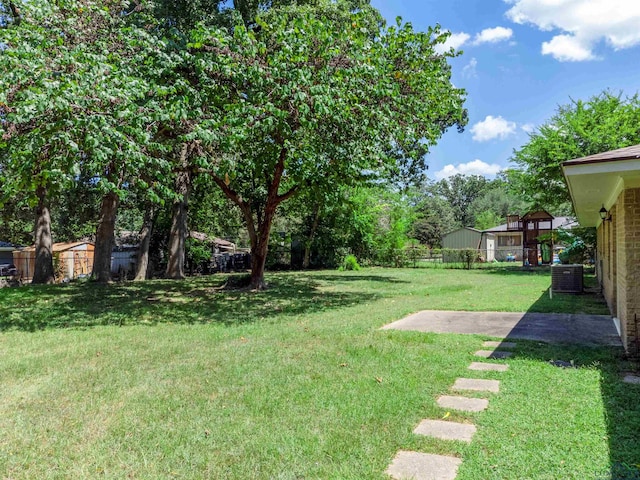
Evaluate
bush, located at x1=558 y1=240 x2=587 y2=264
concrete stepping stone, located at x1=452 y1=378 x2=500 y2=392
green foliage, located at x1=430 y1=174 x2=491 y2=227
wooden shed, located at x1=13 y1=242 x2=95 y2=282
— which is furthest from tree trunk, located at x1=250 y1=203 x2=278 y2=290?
green foliage, located at x1=430 y1=174 x2=491 y2=227

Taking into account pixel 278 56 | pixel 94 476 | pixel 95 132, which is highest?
pixel 278 56

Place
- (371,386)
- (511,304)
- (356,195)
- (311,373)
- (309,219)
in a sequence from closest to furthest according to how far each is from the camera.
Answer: (371,386)
(311,373)
(511,304)
(356,195)
(309,219)

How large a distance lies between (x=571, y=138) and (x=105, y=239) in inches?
772

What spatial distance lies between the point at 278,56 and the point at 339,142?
2355mm

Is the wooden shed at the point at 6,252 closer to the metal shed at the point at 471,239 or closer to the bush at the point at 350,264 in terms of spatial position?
the bush at the point at 350,264

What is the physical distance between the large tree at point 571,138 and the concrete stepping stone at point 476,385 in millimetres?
15248

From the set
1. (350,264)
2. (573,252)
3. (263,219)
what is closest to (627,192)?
(263,219)

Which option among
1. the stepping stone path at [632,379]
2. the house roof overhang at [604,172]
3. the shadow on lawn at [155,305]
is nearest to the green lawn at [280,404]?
the stepping stone path at [632,379]

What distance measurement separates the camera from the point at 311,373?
14.5 ft

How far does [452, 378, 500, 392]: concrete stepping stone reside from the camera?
3.89 m

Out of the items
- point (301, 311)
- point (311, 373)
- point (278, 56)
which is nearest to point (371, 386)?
point (311, 373)

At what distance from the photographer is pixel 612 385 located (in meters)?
3.93

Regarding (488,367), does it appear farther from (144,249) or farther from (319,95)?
(144,249)

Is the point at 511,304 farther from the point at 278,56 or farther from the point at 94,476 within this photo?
the point at 94,476
